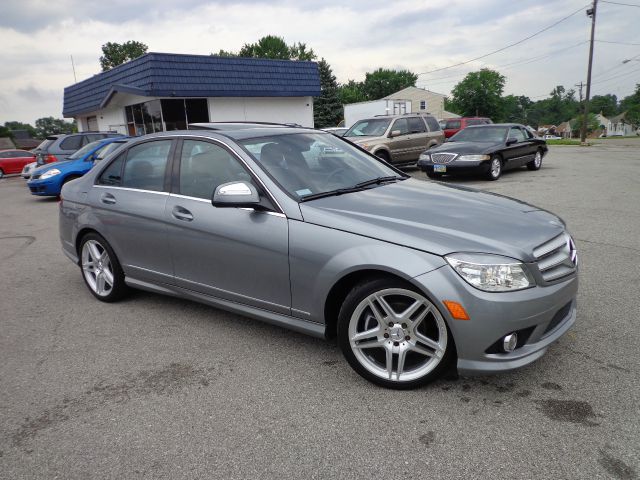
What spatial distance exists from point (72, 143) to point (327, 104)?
135 feet

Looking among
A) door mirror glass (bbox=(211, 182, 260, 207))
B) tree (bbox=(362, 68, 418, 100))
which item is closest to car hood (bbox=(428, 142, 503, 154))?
door mirror glass (bbox=(211, 182, 260, 207))

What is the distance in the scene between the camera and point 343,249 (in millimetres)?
2994

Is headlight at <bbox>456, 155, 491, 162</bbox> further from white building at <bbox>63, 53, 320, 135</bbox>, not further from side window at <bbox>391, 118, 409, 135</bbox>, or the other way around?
white building at <bbox>63, 53, 320, 135</bbox>

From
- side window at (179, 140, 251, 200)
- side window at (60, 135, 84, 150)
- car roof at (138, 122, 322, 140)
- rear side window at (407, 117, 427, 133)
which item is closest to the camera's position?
side window at (179, 140, 251, 200)

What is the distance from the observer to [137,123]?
23328 mm

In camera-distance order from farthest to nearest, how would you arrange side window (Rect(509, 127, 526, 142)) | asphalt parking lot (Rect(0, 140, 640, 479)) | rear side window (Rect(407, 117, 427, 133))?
rear side window (Rect(407, 117, 427, 133)), side window (Rect(509, 127, 526, 142)), asphalt parking lot (Rect(0, 140, 640, 479))

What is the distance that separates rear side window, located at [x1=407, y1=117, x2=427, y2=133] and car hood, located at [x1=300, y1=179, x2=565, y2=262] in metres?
11.8

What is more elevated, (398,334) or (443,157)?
(443,157)

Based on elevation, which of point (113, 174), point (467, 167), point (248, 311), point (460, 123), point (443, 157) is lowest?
point (248, 311)

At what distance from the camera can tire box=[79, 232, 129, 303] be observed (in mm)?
4609

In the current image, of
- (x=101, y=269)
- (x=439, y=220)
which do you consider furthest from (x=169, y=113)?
(x=439, y=220)

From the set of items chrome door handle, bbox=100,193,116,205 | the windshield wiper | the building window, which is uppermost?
the building window

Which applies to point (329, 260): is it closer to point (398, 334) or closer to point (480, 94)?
point (398, 334)

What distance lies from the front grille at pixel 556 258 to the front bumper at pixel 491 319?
11 cm
